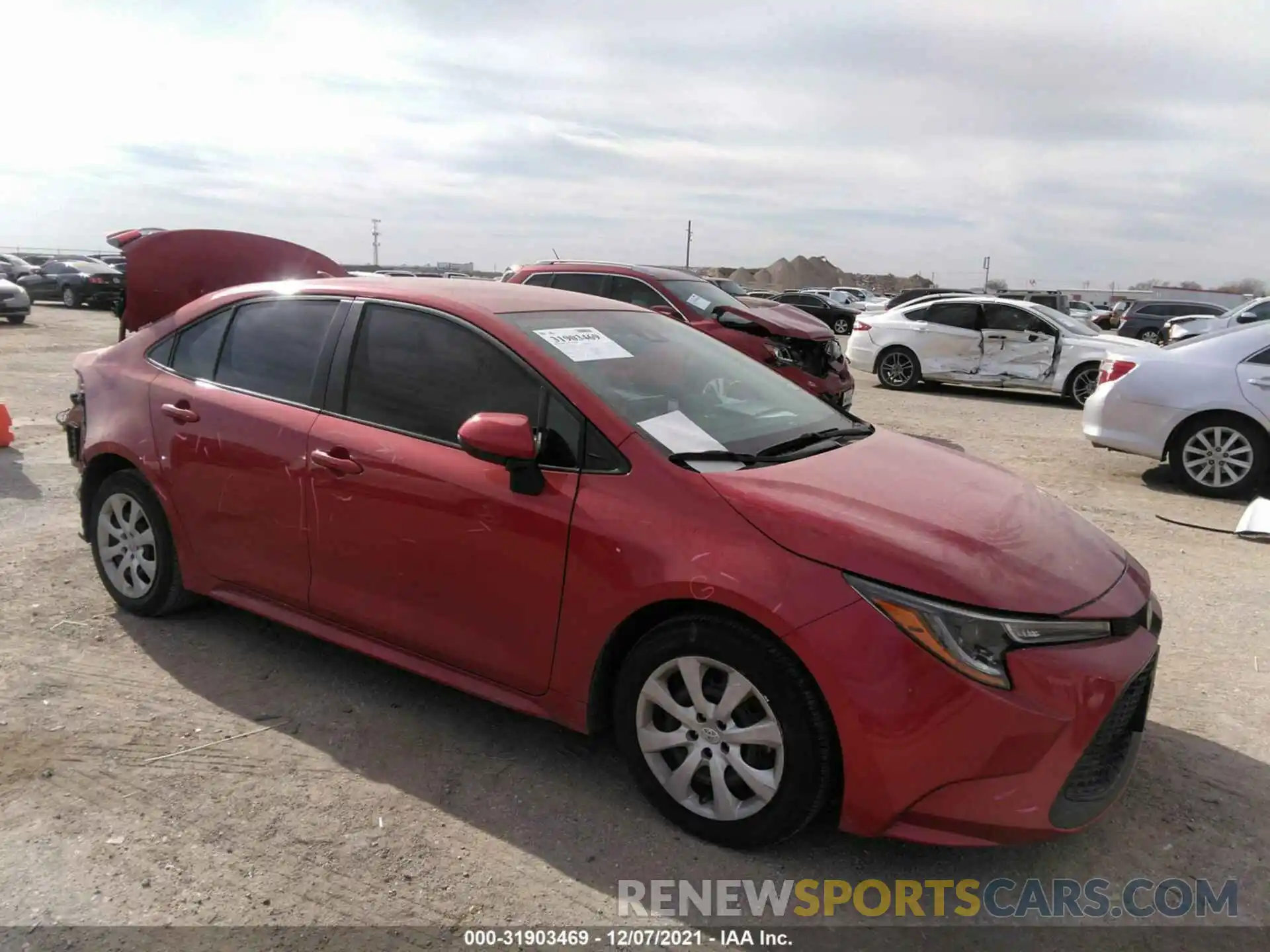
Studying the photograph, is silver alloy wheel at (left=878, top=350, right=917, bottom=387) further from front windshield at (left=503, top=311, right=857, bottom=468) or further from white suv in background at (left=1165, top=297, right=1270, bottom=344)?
front windshield at (left=503, top=311, right=857, bottom=468)

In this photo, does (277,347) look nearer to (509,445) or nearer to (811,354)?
(509,445)

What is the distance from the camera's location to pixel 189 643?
13.6 feet

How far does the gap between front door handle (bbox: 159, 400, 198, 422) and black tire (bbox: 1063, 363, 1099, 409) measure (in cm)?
1304

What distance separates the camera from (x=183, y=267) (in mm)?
5305

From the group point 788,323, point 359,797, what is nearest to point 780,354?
point 788,323

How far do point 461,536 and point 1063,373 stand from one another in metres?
13.0

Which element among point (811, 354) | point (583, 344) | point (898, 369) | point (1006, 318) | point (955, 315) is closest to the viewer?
point (583, 344)

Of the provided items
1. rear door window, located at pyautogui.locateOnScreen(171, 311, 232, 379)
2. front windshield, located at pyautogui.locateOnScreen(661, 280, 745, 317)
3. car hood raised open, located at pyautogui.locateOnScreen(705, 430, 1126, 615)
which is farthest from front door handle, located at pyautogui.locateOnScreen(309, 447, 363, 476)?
front windshield, located at pyautogui.locateOnScreen(661, 280, 745, 317)

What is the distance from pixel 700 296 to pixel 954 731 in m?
8.38

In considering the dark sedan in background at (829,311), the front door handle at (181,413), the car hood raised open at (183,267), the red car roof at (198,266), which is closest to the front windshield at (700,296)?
the red car roof at (198,266)

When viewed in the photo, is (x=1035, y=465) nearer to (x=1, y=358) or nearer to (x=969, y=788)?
(x=969, y=788)

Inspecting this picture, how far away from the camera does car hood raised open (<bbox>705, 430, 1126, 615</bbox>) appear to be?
8.36 ft

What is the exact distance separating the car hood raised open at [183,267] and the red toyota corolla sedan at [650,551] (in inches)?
45.9

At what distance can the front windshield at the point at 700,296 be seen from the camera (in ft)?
33.1
